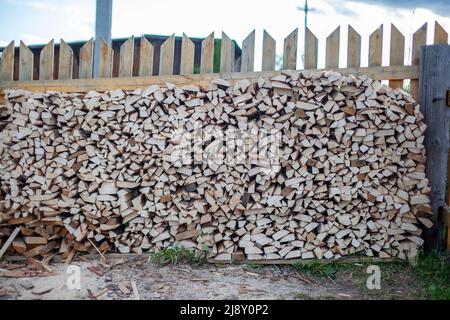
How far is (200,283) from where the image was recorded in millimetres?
3156

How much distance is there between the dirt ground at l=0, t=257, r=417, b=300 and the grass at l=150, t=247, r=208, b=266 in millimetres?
48

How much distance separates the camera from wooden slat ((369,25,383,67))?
3.60 meters

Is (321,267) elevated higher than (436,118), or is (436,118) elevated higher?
(436,118)

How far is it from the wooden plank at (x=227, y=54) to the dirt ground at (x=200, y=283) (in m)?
1.88

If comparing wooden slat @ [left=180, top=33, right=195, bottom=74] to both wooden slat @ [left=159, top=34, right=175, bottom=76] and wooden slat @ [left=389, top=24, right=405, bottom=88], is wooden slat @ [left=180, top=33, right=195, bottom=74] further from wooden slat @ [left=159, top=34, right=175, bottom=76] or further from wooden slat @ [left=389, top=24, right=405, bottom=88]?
wooden slat @ [left=389, top=24, right=405, bottom=88]

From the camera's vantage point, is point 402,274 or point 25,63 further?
point 25,63

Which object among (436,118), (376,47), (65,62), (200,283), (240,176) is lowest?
(200,283)

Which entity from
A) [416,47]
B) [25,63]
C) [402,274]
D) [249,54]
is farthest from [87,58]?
[402,274]

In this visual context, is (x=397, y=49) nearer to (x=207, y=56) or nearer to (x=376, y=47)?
(x=376, y=47)

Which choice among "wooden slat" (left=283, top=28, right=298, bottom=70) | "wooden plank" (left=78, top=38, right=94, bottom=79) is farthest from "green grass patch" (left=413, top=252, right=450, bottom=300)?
"wooden plank" (left=78, top=38, right=94, bottom=79)

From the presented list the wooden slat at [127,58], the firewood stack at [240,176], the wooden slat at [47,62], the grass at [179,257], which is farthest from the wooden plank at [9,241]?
the wooden slat at [127,58]

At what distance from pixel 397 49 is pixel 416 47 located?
181 mm
